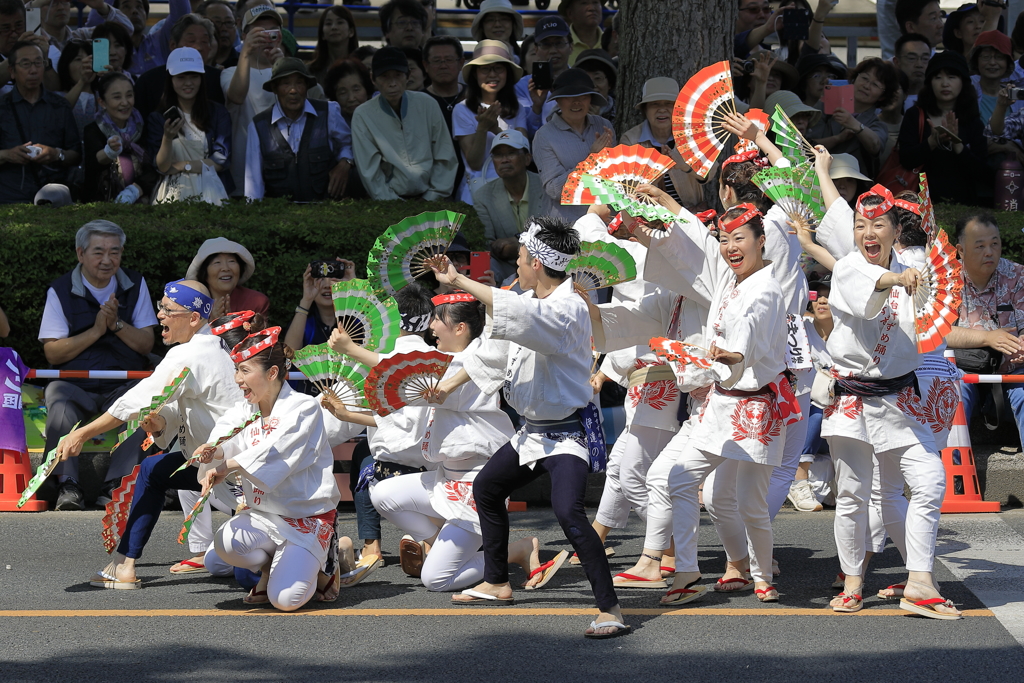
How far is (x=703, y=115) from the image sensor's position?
5.88 m

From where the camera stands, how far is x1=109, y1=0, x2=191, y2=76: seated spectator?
10125mm

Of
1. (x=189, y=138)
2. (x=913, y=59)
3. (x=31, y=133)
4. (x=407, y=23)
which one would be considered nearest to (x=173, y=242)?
A: (x=189, y=138)

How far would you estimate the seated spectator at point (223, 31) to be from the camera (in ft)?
32.7

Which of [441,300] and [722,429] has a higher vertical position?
[441,300]

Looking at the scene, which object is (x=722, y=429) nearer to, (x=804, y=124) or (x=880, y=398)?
(x=880, y=398)

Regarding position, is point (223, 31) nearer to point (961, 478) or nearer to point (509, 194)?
point (509, 194)

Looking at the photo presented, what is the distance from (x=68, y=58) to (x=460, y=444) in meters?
5.67

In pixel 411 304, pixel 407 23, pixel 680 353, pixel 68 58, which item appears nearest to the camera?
pixel 680 353

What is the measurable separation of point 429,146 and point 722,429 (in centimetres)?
443

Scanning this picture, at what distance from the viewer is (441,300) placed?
5.79 meters

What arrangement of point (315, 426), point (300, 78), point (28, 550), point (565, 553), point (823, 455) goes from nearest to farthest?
point (315, 426) < point (565, 553) < point (28, 550) < point (823, 455) < point (300, 78)

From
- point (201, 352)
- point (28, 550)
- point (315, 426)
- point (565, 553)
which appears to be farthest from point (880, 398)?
point (28, 550)

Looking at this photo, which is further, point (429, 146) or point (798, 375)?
point (429, 146)

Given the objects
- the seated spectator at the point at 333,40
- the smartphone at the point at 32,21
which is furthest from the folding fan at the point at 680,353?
the smartphone at the point at 32,21
